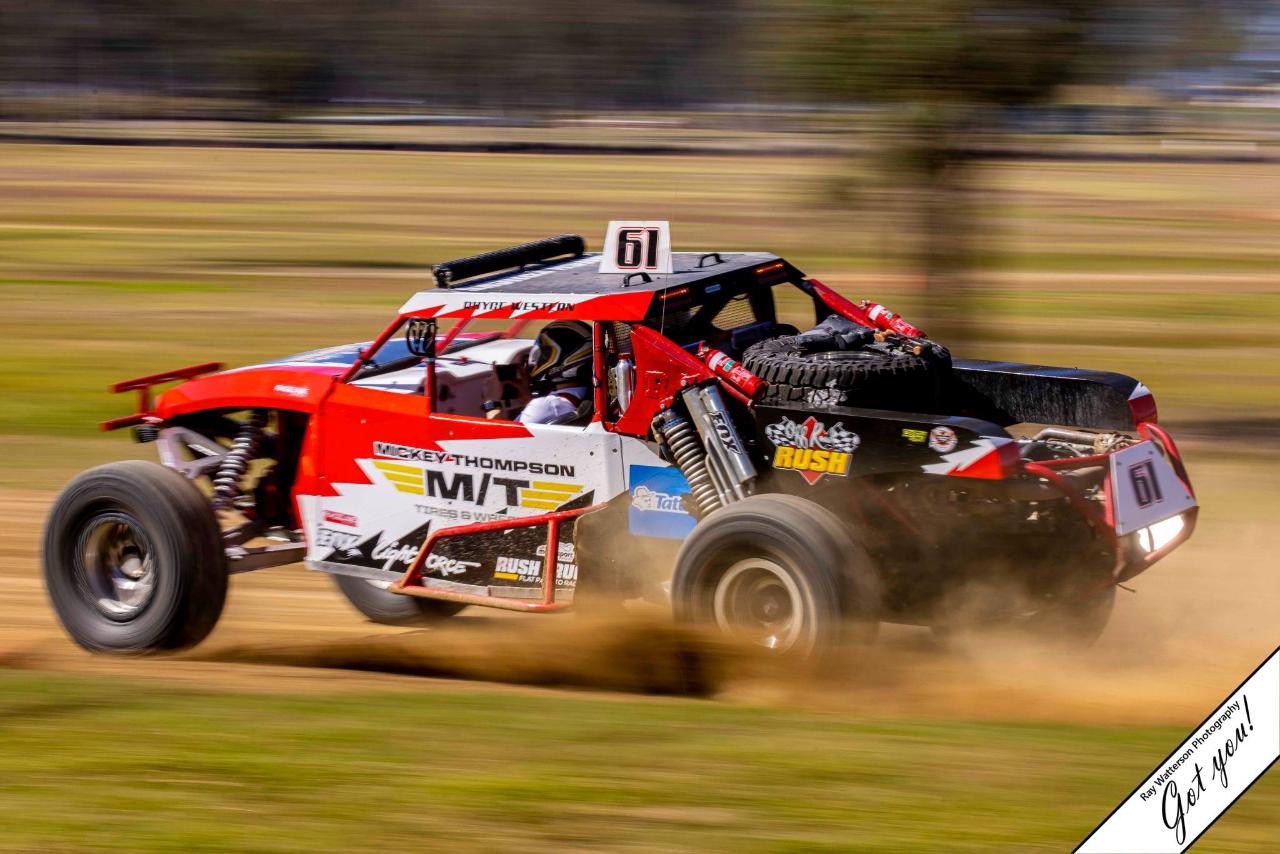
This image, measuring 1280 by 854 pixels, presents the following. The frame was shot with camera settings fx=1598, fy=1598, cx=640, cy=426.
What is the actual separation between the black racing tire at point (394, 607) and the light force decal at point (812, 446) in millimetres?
2599

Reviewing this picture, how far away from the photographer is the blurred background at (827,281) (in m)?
4.79

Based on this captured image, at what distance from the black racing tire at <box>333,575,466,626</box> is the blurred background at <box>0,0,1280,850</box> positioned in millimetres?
170

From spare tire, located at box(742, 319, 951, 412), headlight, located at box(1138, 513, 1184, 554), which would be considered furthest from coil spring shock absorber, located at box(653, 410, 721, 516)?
headlight, located at box(1138, 513, 1184, 554)

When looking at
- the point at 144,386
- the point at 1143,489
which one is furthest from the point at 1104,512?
the point at 144,386

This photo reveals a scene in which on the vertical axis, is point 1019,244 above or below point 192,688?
above

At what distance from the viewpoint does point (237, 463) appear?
24.9 feet

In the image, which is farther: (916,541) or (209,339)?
(209,339)

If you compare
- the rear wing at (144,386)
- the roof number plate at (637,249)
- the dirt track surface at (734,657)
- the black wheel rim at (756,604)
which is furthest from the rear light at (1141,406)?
the rear wing at (144,386)

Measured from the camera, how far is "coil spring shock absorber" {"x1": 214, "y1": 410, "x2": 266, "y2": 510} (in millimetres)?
7582

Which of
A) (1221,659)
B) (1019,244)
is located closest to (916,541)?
(1221,659)

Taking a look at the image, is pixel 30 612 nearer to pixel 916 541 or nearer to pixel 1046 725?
pixel 916 541

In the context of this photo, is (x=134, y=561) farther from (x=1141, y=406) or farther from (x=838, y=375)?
(x=1141, y=406)

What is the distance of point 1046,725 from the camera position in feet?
18.7

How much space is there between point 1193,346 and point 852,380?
1201 centimetres
